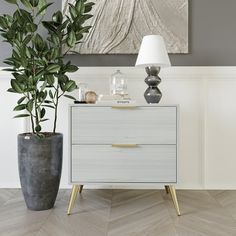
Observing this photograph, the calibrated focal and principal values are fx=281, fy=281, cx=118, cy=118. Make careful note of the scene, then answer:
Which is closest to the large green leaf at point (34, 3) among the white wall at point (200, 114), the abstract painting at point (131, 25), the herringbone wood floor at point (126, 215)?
the abstract painting at point (131, 25)

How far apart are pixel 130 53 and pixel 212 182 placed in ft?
4.19

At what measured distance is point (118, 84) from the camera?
7.22ft

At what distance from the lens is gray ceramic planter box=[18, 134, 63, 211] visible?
5.99ft

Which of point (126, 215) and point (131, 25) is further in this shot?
point (131, 25)

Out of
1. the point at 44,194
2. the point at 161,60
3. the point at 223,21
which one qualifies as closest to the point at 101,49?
the point at 161,60

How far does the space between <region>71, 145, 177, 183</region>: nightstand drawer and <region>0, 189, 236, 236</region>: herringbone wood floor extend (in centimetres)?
23

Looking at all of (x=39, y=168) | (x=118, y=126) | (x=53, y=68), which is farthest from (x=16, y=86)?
(x=118, y=126)

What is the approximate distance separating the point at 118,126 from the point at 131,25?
985 mm

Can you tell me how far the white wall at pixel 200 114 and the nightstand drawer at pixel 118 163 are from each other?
23.3 inches

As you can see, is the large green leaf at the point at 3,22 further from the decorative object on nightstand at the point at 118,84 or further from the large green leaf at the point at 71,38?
the decorative object on nightstand at the point at 118,84

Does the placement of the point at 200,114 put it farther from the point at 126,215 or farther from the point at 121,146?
the point at 126,215

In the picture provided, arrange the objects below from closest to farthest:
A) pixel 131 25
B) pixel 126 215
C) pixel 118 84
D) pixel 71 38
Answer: pixel 126 215, pixel 71 38, pixel 118 84, pixel 131 25

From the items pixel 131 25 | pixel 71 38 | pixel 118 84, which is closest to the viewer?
pixel 71 38

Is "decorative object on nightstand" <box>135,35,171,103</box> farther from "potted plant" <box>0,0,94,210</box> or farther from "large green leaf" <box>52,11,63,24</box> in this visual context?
"large green leaf" <box>52,11,63,24</box>
